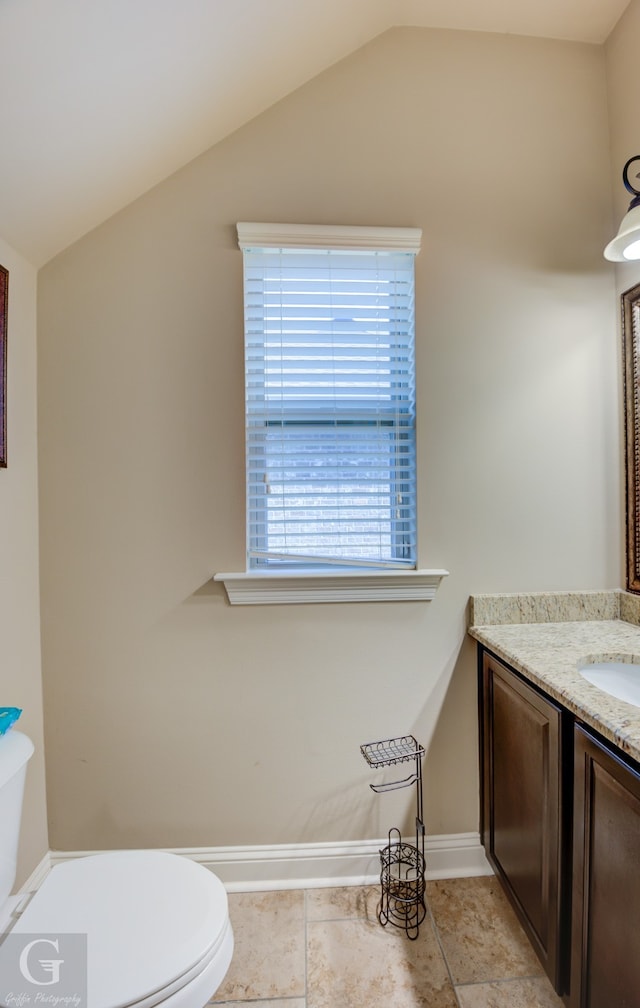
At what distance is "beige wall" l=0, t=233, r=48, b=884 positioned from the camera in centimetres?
131

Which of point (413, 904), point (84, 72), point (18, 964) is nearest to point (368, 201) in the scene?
point (84, 72)

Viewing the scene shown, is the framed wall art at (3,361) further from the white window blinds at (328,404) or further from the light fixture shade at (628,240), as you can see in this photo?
the light fixture shade at (628,240)

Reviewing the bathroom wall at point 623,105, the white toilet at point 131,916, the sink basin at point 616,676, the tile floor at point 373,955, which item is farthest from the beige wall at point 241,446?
the white toilet at point 131,916

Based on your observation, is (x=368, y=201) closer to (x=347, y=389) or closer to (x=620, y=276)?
(x=347, y=389)

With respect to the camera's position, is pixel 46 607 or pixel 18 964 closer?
pixel 18 964

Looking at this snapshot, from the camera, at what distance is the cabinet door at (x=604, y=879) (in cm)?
81

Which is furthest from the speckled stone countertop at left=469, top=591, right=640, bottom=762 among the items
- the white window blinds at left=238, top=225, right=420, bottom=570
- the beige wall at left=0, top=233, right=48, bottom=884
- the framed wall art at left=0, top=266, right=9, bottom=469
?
the framed wall art at left=0, top=266, right=9, bottom=469

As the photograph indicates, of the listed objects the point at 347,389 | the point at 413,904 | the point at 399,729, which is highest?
the point at 347,389

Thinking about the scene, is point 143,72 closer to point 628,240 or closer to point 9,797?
point 628,240

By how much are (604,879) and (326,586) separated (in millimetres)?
945

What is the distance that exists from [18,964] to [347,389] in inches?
62.7

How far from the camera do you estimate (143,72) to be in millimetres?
1168

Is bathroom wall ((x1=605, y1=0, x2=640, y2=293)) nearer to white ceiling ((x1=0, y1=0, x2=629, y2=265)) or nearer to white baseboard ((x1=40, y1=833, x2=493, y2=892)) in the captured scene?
white ceiling ((x1=0, y1=0, x2=629, y2=265))

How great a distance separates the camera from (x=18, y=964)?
2.66ft
